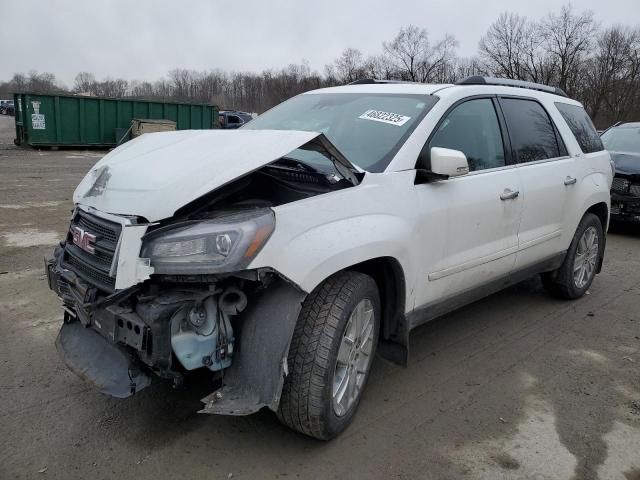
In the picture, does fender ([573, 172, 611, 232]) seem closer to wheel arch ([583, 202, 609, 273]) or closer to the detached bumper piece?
wheel arch ([583, 202, 609, 273])

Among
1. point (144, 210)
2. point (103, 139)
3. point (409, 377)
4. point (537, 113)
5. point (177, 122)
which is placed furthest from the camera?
point (177, 122)

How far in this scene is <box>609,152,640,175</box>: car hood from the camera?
8469 mm

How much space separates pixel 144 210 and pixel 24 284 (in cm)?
331

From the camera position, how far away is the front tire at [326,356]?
8.61ft

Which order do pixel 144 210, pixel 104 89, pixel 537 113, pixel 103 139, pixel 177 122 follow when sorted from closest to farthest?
pixel 144 210
pixel 537 113
pixel 103 139
pixel 177 122
pixel 104 89

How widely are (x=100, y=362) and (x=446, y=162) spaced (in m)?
2.12

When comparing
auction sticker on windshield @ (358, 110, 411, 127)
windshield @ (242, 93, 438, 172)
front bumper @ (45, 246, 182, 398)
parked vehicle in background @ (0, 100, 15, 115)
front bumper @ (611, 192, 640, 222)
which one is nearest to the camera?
front bumper @ (45, 246, 182, 398)

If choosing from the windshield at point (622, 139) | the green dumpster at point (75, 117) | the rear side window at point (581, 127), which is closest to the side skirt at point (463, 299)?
the rear side window at point (581, 127)

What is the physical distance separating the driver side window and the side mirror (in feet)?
0.80

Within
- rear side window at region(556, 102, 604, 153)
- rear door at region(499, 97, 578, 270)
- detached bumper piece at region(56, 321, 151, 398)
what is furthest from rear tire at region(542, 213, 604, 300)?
detached bumper piece at region(56, 321, 151, 398)

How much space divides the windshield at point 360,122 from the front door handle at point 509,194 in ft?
2.74

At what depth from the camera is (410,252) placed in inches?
122

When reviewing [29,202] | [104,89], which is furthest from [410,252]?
[104,89]

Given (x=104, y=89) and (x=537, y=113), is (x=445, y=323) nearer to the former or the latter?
(x=537, y=113)
